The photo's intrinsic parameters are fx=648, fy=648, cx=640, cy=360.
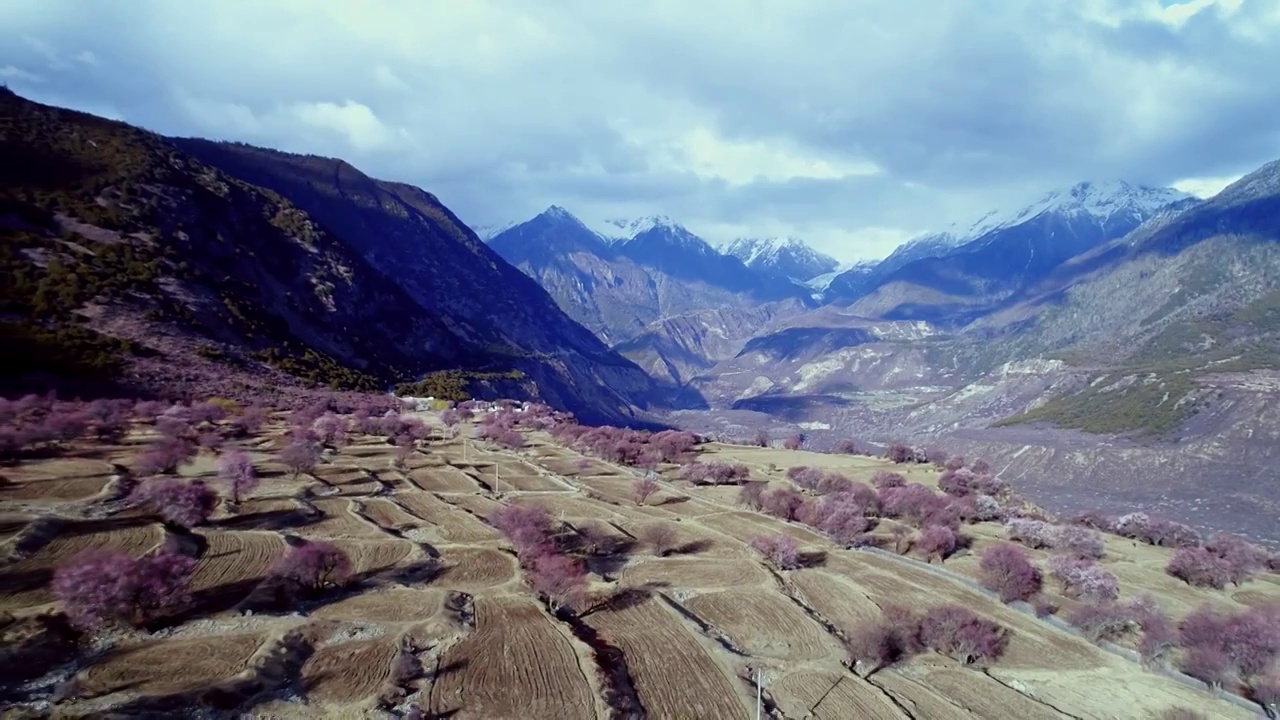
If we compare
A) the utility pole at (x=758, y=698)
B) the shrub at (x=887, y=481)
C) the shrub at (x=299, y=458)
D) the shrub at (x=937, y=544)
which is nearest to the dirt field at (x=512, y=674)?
the utility pole at (x=758, y=698)

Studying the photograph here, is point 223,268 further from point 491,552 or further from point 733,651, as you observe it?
point 733,651

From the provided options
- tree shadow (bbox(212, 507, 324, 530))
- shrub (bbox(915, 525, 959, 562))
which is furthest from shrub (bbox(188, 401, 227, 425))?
shrub (bbox(915, 525, 959, 562))

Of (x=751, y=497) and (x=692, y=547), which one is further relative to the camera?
(x=751, y=497)

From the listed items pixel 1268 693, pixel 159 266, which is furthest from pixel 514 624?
pixel 159 266

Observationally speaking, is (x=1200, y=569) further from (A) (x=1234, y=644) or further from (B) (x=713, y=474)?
(B) (x=713, y=474)

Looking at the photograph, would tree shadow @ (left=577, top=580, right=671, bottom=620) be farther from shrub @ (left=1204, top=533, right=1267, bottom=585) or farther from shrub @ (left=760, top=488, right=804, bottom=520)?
shrub @ (left=1204, top=533, right=1267, bottom=585)

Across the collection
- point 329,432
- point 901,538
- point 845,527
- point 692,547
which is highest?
point 845,527

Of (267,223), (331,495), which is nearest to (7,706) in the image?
(331,495)
